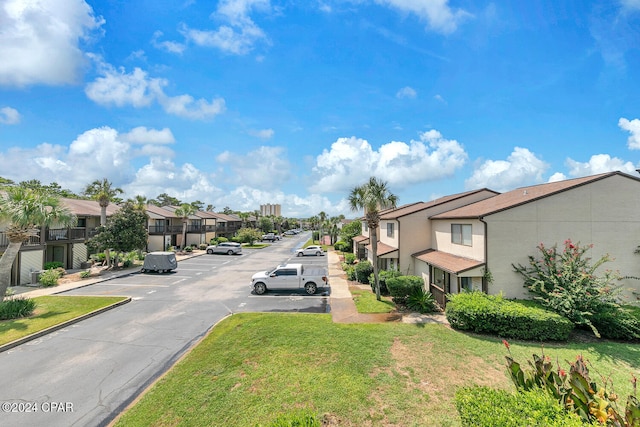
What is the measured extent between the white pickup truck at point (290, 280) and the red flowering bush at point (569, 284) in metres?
11.2

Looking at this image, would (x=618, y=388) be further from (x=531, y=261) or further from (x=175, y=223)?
(x=175, y=223)

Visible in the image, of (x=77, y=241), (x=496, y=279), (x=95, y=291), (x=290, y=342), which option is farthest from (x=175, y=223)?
(x=496, y=279)

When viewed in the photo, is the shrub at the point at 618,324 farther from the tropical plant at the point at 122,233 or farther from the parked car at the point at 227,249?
the parked car at the point at 227,249

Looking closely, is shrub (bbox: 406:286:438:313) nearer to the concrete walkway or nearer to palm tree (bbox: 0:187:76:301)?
the concrete walkway

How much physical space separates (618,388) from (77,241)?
123ft

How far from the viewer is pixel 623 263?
13398mm

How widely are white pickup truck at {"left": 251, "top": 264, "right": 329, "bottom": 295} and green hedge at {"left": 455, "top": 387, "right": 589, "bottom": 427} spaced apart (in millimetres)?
13248

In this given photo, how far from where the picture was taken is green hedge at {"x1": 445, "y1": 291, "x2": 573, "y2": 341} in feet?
34.5

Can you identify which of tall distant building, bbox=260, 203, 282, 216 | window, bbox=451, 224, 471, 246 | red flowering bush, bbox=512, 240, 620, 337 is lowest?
red flowering bush, bbox=512, 240, 620, 337

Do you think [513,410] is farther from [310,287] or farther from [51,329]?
[51,329]

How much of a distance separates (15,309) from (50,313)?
1371mm

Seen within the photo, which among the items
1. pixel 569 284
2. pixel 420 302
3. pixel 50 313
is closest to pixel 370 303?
pixel 420 302

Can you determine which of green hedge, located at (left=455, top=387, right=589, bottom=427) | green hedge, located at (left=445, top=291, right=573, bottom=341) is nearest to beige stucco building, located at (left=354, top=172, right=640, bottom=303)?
green hedge, located at (left=445, top=291, right=573, bottom=341)

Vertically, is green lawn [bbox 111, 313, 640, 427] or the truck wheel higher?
the truck wheel
